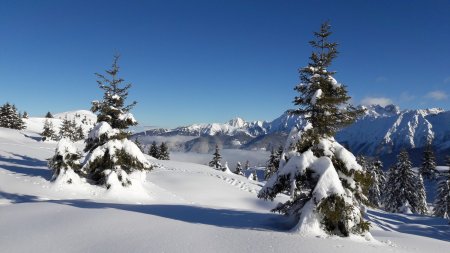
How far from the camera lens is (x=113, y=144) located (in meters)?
28.3

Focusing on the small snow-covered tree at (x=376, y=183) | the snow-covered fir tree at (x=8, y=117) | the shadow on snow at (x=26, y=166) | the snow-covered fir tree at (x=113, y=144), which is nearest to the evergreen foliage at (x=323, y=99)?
the snow-covered fir tree at (x=113, y=144)

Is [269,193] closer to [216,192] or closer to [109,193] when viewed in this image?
[109,193]

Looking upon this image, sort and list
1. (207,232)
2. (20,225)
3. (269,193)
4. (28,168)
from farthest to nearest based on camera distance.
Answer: (28,168)
(269,193)
(20,225)
(207,232)

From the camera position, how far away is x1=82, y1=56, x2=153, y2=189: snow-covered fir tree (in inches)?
1103

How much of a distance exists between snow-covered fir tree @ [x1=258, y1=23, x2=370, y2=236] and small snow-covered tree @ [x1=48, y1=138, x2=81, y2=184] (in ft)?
65.2

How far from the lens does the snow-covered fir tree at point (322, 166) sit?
13.6 meters

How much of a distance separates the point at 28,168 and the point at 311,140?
101ft

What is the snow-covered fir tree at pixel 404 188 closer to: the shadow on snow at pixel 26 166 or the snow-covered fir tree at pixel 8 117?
the shadow on snow at pixel 26 166

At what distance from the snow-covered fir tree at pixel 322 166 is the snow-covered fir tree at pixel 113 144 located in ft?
53.5

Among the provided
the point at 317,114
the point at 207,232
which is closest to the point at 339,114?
the point at 317,114

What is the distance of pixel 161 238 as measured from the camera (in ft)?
40.2

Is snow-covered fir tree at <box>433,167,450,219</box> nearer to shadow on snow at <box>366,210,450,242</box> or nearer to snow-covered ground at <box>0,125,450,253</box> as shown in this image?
shadow on snow at <box>366,210,450,242</box>

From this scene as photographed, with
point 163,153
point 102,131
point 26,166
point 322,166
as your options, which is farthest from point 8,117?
point 322,166

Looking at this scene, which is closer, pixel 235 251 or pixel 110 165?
pixel 235 251
